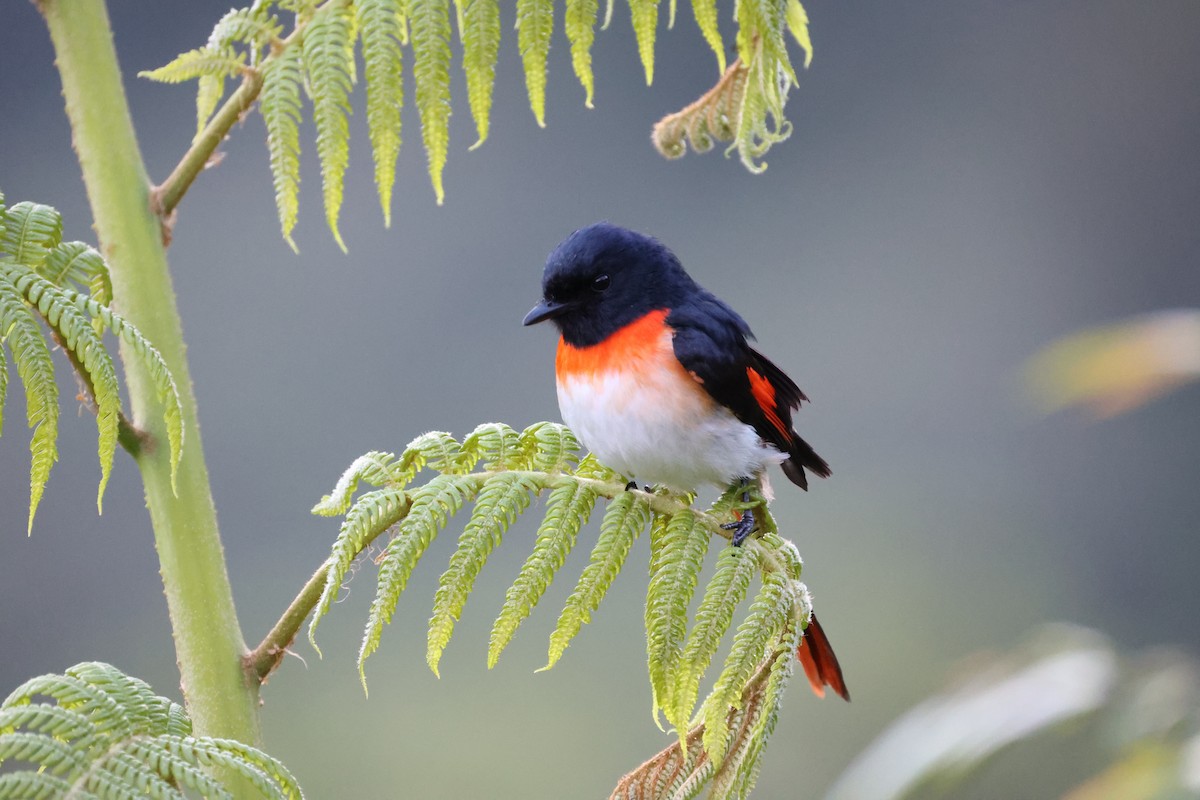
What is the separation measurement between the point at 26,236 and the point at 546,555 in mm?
586

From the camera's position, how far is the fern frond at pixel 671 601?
3.85 feet

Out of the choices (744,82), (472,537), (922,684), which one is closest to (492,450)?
(472,537)

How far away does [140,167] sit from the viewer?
1.24 meters

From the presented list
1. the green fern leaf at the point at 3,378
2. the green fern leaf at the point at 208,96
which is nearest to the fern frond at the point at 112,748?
the green fern leaf at the point at 3,378

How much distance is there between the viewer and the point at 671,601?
1.20 m

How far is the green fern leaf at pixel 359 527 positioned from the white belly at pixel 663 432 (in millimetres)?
471

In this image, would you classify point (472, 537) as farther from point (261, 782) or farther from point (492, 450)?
point (261, 782)

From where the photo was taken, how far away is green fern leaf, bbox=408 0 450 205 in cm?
124

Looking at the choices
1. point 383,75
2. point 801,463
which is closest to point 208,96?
point 383,75

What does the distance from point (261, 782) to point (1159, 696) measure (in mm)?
971

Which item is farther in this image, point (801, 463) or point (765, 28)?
point (801, 463)

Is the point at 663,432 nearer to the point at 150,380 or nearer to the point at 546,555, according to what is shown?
the point at 546,555

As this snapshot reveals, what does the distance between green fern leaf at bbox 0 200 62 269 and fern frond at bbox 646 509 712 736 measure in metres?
0.67

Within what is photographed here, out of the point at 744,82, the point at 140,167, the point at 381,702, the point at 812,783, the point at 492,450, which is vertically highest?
the point at 744,82
